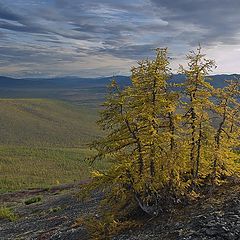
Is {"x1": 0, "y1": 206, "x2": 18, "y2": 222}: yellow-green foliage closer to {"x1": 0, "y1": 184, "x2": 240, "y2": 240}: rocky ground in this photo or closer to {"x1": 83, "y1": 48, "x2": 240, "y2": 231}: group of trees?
{"x1": 0, "y1": 184, "x2": 240, "y2": 240}: rocky ground

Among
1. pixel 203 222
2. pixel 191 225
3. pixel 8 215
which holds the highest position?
pixel 203 222

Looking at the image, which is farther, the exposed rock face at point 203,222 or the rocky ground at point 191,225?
the rocky ground at point 191,225

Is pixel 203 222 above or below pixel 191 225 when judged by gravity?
above

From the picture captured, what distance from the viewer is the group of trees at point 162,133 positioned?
66.6ft

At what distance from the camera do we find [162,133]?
2053cm

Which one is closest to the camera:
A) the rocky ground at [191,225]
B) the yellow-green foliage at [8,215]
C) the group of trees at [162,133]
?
the rocky ground at [191,225]

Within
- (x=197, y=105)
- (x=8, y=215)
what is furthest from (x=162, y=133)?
(x=8, y=215)

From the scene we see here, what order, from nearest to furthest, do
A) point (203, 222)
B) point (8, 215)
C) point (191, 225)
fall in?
point (203, 222), point (191, 225), point (8, 215)

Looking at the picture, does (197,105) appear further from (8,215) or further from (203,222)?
(8,215)

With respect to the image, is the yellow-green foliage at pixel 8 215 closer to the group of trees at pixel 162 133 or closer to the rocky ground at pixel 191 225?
the rocky ground at pixel 191 225

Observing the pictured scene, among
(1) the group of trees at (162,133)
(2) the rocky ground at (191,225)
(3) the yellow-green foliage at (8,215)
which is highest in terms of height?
(1) the group of trees at (162,133)

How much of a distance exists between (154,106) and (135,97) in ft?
3.70

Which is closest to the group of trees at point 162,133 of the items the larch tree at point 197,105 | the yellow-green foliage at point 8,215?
the larch tree at point 197,105

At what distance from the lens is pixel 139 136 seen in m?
20.3
